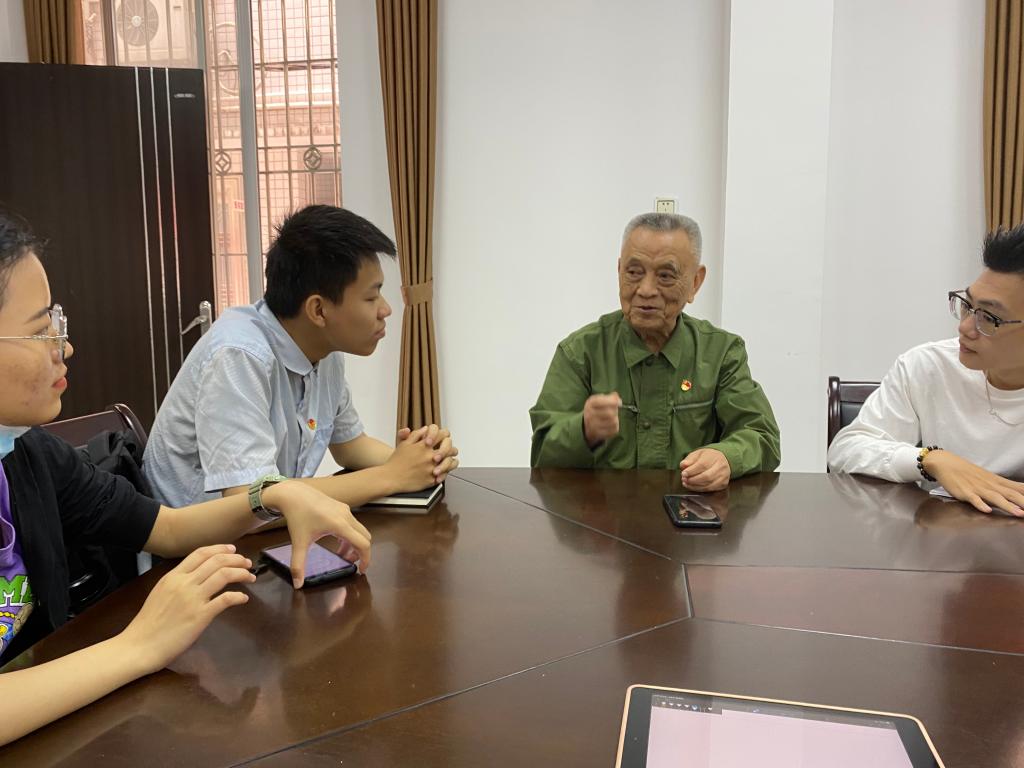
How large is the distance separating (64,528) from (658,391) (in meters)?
1.41

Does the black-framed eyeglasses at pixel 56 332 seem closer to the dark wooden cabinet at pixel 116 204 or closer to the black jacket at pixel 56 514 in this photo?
the black jacket at pixel 56 514

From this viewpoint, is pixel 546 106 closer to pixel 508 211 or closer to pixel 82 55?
pixel 508 211

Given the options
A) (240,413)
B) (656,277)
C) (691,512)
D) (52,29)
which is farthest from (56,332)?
(52,29)

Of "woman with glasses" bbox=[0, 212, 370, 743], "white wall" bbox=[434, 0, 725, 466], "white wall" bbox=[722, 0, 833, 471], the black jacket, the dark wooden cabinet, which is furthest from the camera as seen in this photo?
the dark wooden cabinet

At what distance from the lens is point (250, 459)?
1418mm

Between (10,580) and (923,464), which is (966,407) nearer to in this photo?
(923,464)

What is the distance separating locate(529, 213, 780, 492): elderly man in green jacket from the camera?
1.99 m

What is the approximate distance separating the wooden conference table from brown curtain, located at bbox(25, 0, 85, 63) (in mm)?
3373

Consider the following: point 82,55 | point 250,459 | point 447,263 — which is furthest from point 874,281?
point 82,55

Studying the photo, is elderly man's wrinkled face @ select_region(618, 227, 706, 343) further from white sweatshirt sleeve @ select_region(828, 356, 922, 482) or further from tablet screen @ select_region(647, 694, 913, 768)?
tablet screen @ select_region(647, 694, 913, 768)

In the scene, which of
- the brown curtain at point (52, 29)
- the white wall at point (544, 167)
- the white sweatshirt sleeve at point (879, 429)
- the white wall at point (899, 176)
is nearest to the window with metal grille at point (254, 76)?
the brown curtain at point (52, 29)

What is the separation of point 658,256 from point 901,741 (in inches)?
57.8

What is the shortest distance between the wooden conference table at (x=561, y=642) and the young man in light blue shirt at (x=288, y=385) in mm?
182

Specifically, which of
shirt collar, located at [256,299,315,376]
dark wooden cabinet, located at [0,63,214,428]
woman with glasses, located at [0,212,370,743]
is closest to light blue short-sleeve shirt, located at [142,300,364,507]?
shirt collar, located at [256,299,315,376]
